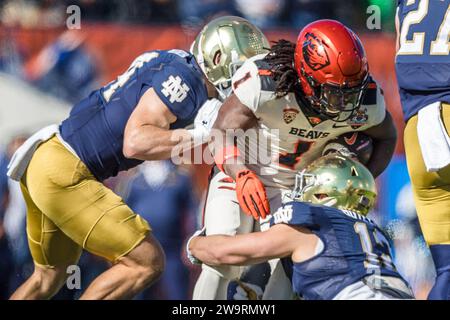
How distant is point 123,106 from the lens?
457 cm

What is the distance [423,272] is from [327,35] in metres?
2.22

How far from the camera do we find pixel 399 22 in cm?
423

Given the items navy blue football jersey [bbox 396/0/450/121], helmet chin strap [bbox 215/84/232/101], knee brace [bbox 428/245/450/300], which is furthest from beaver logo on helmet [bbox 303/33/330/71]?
knee brace [bbox 428/245/450/300]

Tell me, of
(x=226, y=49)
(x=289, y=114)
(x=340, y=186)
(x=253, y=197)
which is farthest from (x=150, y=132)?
(x=340, y=186)

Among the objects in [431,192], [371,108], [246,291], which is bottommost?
[246,291]

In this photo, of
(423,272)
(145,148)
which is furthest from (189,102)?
(423,272)

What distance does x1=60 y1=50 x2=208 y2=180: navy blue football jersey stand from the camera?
4457mm

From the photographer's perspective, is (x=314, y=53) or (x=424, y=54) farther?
(x=424, y=54)

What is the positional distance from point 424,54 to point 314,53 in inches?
19.2

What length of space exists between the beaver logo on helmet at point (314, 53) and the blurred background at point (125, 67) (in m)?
1.74

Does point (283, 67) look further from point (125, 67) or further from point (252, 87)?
Answer: point (125, 67)

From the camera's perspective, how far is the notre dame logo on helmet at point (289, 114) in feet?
13.6

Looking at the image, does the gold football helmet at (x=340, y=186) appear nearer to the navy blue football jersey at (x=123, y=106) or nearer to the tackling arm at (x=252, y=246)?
the tackling arm at (x=252, y=246)

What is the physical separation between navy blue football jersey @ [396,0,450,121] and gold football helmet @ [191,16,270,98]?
74 centimetres
